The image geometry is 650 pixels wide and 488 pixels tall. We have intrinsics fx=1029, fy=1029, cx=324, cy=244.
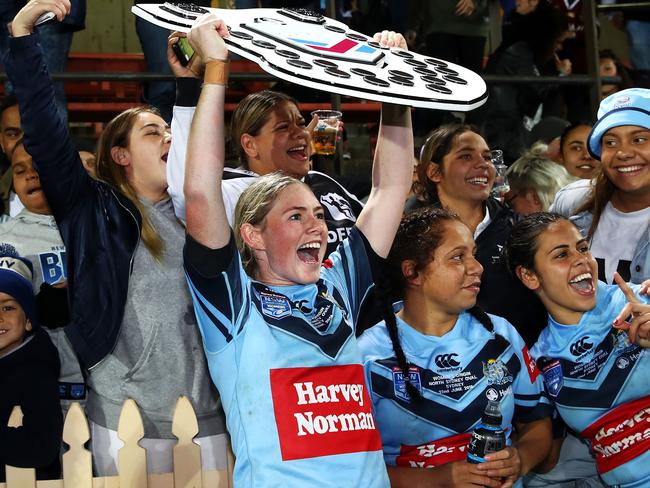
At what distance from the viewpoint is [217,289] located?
239cm

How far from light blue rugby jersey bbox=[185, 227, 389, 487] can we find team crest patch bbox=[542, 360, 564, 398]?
0.74m

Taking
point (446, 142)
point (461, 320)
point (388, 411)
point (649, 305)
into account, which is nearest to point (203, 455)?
point (388, 411)

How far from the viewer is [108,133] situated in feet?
10.5

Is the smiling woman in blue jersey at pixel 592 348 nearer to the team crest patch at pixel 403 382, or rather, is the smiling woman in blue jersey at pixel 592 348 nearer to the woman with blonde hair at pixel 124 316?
the team crest patch at pixel 403 382

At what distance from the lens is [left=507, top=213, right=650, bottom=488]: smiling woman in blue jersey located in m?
2.88

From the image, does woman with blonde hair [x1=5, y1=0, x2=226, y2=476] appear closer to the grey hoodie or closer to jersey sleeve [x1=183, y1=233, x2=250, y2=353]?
the grey hoodie

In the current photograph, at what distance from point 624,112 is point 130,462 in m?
1.95

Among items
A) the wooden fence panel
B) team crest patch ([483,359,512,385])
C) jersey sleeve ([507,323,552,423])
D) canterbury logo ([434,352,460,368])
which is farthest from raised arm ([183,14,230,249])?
jersey sleeve ([507,323,552,423])

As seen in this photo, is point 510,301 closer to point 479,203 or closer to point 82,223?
point 479,203

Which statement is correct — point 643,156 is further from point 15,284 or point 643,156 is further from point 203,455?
point 15,284

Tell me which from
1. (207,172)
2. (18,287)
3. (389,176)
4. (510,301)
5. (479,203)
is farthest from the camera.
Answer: (479,203)

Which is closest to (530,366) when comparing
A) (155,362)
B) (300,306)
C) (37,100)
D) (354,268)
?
(354,268)

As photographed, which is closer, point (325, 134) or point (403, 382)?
point (403, 382)

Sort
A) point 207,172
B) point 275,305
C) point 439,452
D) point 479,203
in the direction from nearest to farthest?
1. point 207,172
2. point 275,305
3. point 439,452
4. point 479,203
